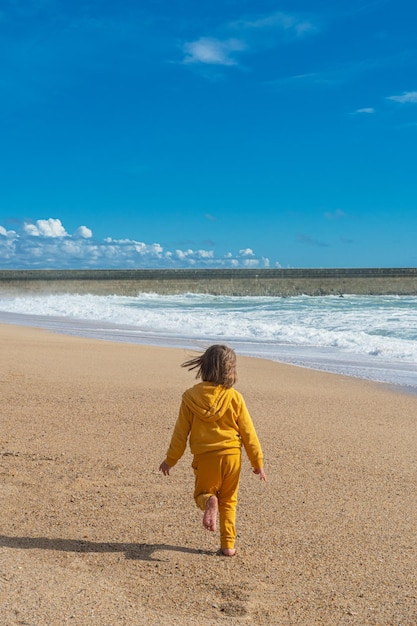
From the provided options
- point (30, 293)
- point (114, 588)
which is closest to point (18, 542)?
point (114, 588)

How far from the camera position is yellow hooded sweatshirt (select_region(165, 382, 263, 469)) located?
3275mm

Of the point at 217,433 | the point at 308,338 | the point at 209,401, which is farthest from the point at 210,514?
the point at 308,338

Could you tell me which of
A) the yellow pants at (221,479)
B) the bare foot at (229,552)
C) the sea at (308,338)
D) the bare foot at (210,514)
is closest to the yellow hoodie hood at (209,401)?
the yellow pants at (221,479)

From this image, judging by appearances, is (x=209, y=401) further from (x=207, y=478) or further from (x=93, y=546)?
(x=93, y=546)

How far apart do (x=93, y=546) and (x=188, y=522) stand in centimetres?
57

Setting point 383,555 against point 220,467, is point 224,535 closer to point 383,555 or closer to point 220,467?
point 220,467

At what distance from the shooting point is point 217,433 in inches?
129

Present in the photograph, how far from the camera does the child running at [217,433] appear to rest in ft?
10.7

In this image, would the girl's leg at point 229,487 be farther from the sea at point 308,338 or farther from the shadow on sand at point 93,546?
the sea at point 308,338

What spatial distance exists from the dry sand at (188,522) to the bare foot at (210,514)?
16 cm

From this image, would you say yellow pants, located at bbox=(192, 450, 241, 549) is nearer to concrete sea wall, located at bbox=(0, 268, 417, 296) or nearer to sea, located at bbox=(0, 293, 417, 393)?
sea, located at bbox=(0, 293, 417, 393)

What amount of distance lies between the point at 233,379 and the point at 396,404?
4.29m

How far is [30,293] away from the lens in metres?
47.8

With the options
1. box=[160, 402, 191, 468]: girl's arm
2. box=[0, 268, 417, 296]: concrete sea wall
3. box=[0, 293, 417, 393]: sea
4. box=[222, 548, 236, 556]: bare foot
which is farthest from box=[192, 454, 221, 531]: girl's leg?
box=[0, 268, 417, 296]: concrete sea wall
